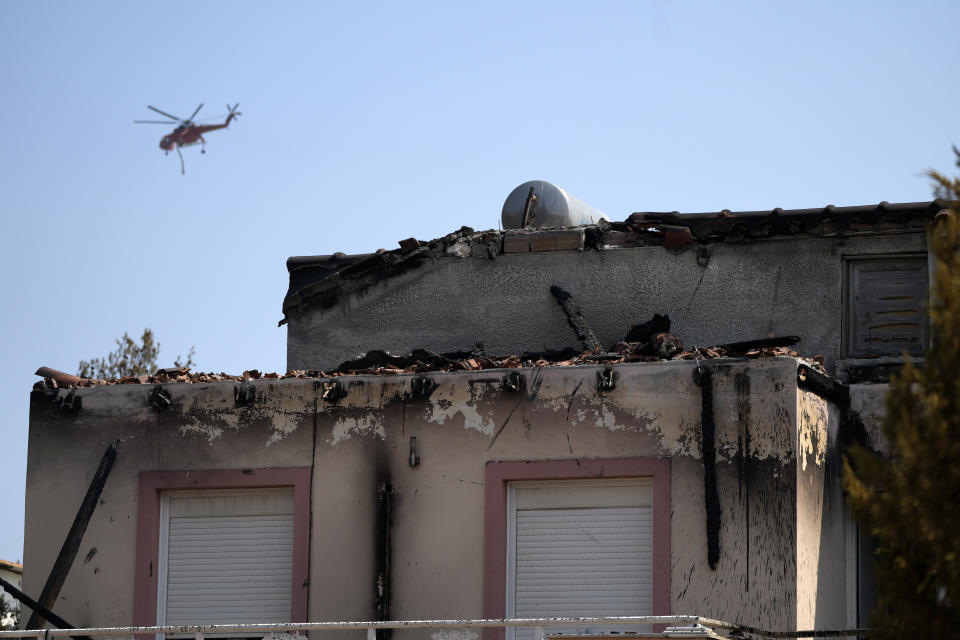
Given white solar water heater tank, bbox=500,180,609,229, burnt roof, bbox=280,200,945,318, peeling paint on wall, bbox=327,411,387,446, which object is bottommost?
peeling paint on wall, bbox=327,411,387,446

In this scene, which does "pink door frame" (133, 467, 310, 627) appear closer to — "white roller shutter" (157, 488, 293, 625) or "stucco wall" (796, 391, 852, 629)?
"white roller shutter" (157, 488, 293, 625)

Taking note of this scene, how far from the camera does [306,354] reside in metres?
18.2

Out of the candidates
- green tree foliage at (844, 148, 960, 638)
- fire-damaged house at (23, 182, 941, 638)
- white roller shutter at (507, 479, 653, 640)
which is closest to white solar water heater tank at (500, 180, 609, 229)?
fire-damaged house at (23, 182, 941, 638)

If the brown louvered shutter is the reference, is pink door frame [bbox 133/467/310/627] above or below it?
below

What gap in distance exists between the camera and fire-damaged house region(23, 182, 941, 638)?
1257cm

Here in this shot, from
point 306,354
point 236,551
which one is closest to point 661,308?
point 306,354

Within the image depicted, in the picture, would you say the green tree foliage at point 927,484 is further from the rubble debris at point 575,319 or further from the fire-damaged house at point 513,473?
the rubble debris at point 575,319

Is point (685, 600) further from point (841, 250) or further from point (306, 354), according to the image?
point (306, 354)

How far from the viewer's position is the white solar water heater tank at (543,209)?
18.5 metres

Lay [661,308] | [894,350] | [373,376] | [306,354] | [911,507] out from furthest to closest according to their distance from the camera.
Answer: [306,354] < [661,308] < [894,350] < [373,376] < [911,507]

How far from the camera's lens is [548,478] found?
1311cm

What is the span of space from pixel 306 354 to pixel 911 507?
11597 millimetres

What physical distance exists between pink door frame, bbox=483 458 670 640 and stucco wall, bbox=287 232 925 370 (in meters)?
3.67

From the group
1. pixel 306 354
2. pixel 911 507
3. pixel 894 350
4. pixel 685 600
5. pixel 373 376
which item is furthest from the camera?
pixel 306 354
